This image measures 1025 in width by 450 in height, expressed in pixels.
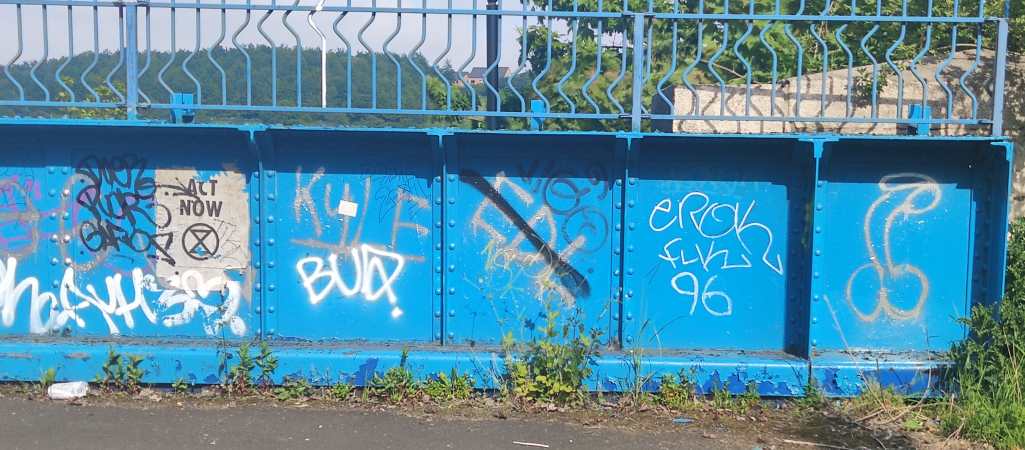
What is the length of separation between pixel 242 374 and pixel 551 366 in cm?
193

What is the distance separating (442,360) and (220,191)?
179cm

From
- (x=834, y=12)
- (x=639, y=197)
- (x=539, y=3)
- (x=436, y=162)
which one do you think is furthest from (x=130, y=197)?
(x=834, y=12)

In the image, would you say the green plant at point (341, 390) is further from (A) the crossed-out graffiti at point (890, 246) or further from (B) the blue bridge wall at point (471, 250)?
(A) the crossed-out graffiti at point (890, 246)

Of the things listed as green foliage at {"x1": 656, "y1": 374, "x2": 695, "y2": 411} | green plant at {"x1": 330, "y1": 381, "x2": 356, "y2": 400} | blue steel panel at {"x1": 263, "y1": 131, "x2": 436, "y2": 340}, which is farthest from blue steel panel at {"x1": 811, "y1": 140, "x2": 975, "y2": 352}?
green plant at {"x1": 330, "y1": 381, "x2": 356, "y2": 400}

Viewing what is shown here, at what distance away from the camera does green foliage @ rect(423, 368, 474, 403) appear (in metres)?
5.78

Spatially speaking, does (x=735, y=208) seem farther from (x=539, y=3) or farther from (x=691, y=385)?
(x=539, y=3)

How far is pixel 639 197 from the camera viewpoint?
5.92m

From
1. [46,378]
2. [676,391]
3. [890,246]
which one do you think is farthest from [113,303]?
[890,246]

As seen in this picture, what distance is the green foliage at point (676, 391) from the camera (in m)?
5.73

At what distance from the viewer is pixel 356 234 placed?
236 inches

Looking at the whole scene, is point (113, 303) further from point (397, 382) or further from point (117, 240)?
point (397, 382)

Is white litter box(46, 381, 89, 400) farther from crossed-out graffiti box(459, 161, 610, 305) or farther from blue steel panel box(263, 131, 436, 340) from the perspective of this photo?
crossed-out graffiti box(459, 161, 610, 305)

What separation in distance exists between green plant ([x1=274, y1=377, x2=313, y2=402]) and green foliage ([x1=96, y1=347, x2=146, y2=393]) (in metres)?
0.86

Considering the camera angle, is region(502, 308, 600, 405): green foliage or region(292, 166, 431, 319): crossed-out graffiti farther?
region(292, 166, 431, 319): crossed-out graffiti
